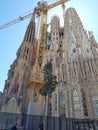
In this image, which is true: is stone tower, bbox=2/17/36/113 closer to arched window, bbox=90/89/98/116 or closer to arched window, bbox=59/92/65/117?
arched window, bbox=59/92/65/117

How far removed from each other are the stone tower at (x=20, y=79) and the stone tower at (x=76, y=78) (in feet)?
33.4

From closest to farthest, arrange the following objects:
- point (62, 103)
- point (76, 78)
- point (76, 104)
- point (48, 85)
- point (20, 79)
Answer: point (48, 85) < point (76, 104) < point (62, 103) < point (76, 78) < point (20, 79)

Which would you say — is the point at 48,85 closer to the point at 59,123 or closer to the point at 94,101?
the point at 59,123

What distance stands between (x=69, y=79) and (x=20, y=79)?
19.6 metres

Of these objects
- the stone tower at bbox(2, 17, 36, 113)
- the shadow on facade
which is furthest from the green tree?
the stone tower at bbox(2, 17, 36, 113)

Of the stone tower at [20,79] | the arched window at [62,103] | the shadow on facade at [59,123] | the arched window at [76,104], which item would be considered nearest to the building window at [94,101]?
the arched window at [76,104]

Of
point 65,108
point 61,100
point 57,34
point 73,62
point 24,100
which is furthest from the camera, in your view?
point 57,34

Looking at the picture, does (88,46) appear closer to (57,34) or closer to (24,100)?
(57,34)

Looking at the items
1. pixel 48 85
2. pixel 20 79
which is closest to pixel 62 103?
pixel 48 85

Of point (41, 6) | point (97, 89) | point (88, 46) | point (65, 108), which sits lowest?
point (65, 108)

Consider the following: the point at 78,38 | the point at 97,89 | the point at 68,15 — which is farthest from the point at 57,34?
the point at 97,89

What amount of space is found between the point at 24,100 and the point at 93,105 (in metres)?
23.3

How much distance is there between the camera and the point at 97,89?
32.4 m

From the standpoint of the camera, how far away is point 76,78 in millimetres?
35312
